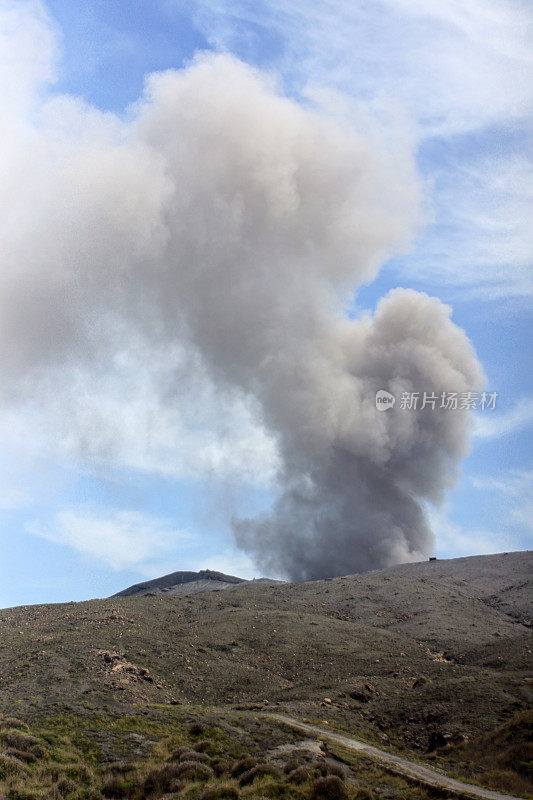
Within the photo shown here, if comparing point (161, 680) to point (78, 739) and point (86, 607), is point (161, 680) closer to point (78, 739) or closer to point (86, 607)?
point (78, 739)

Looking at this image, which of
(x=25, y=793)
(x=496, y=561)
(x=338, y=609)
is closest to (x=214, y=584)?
(x=338, y=609)

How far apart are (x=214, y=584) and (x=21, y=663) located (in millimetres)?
66199

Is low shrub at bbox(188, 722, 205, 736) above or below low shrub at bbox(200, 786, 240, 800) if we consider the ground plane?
above

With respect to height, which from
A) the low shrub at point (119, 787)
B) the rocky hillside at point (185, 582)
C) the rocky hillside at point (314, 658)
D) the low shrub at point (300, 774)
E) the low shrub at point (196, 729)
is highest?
the rocky hillside at point (185, 582)

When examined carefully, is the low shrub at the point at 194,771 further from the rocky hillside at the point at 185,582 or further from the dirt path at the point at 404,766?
the rocky hillside at the point at 185,582

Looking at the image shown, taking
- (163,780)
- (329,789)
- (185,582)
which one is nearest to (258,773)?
(329,789)

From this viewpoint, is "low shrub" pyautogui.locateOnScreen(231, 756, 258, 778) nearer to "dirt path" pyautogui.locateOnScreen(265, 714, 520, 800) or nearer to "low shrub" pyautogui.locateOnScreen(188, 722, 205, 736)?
"low shrub" pyautogui.locateOnScreen(188, 722, 205, 736)

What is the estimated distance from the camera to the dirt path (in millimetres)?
25128

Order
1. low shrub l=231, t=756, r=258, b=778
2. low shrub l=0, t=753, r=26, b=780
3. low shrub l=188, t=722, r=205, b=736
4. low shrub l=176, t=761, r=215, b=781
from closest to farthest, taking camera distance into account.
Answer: low shrub l=0, t=753, r=26, b=780
low shrub l=176, t=761, r=215, b=781
low shrub l=231, t=756, r=258, b=778
low shrub l=188, t=722, r=205, b=736

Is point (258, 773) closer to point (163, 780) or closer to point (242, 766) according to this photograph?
point (242, 766)

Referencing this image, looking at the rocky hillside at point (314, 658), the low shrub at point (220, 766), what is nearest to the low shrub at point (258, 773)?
the low shrub at point (220, 766)

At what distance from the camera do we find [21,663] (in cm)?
4262

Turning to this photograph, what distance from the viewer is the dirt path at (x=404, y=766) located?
82.4ft

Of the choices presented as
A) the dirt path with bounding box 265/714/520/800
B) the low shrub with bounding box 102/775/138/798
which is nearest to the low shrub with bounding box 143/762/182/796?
the low shrub with bounding box 102/775/138/798
